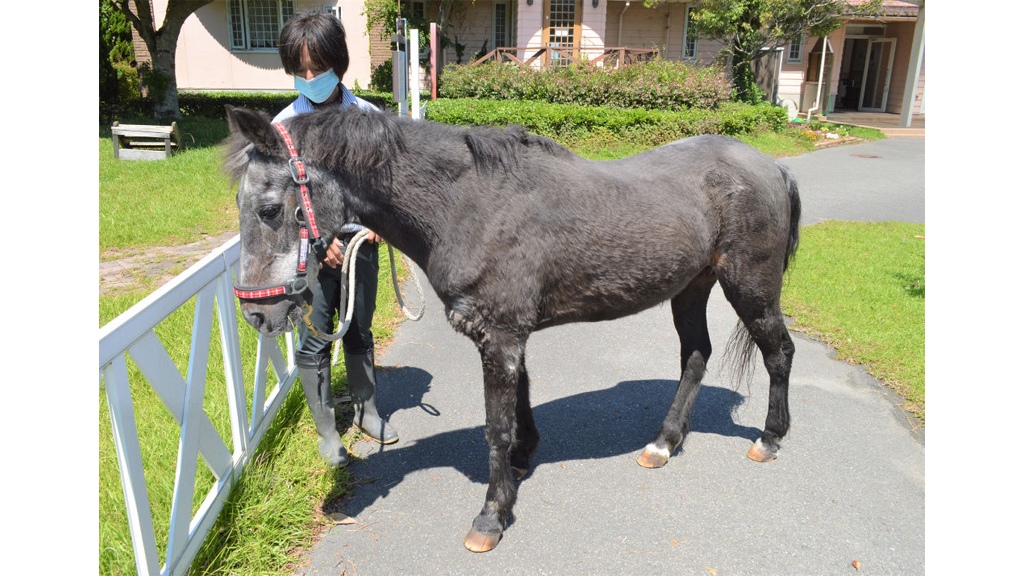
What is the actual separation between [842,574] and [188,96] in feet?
68.2

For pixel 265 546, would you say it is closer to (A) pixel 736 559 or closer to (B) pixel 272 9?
(A) pixel 736 559

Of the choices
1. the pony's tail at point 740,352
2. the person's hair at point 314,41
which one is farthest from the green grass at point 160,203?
the pony's tail at point 740,352

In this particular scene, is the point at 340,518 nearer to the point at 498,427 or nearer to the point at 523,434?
the point at 498,427

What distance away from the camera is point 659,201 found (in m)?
3.02

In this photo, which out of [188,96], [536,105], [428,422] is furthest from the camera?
[188,96]

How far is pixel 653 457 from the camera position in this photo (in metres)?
3.53

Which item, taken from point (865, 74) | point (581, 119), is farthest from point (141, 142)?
point (865, 74)

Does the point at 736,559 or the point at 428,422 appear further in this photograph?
the point at 428,422

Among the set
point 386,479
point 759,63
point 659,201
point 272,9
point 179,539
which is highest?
point 272,9

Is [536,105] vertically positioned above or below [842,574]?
above

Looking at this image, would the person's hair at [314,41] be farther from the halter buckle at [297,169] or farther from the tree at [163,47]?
the tree at [163,47]

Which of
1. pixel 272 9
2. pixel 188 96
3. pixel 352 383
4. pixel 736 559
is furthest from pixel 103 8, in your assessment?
pixel 736 559

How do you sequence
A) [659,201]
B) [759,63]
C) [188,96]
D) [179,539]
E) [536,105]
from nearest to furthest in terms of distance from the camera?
1. [179,539]
2. [659,201]
3. [536,105]
4. [188,96]
5. [759,63]

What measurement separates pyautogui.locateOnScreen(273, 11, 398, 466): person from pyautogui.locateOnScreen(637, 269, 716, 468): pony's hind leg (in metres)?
1.66
